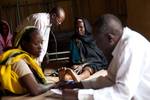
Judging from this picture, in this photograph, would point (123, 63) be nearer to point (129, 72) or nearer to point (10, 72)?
point (129, 72)

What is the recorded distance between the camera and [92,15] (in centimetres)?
774

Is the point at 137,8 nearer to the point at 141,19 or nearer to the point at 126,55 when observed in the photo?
the point at 141,19

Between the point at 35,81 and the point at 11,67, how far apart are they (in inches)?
7.9

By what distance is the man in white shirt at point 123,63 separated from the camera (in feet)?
7.06

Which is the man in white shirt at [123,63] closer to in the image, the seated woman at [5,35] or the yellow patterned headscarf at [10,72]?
the yellow patterned headscarf at [10,72]

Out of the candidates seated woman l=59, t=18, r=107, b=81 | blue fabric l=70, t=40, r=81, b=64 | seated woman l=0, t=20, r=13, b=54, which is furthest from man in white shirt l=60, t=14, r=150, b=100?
seated woman l=0, t=20, r=13, b=54

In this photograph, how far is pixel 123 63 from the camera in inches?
85.4

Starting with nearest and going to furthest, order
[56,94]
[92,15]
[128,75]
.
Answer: [128,75]
[56,94]
[92,15]

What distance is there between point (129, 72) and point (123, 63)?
0.06 meters

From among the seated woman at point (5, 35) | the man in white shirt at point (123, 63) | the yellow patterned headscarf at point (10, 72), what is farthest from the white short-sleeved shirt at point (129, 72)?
the seated woman at point (5, 35)

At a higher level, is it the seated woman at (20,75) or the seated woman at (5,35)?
the seated woman at (20,75)

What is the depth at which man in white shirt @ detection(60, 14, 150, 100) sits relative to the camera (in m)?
2.15

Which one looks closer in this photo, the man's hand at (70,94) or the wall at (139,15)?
the man's hand at (70,94)

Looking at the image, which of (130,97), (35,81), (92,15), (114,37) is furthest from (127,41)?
(92,15)
